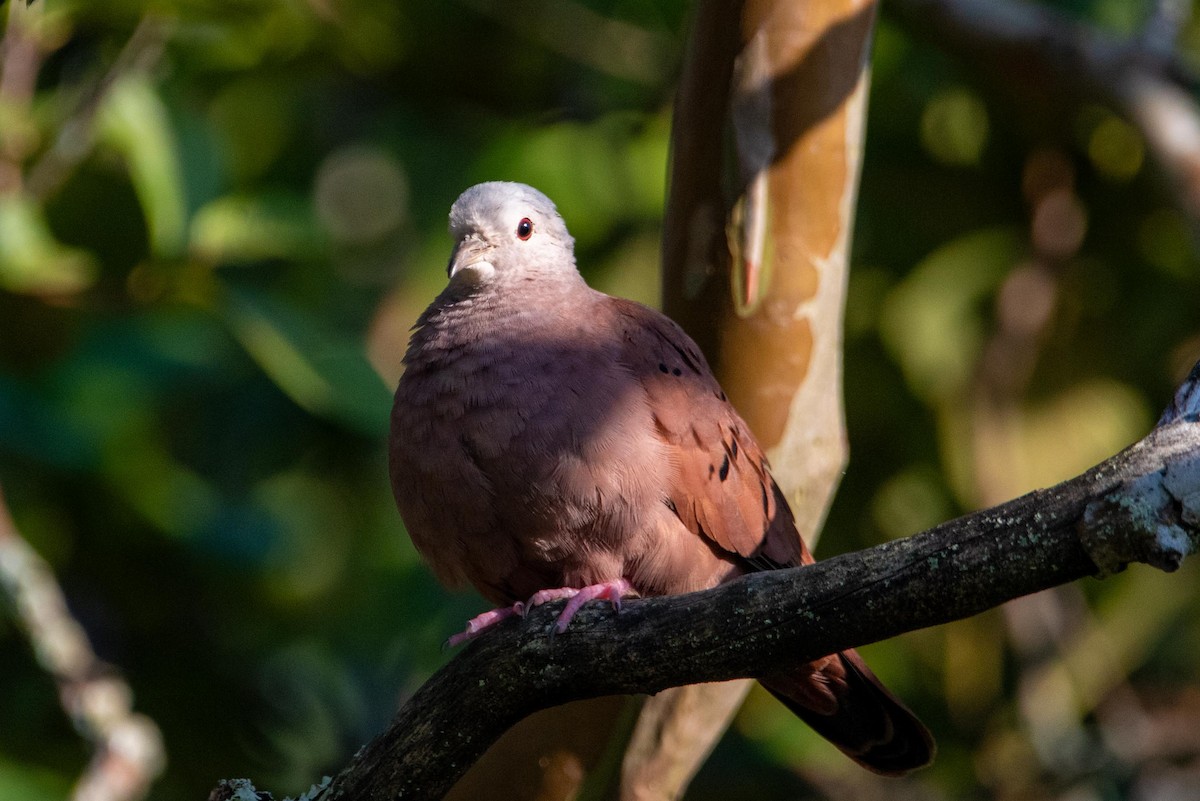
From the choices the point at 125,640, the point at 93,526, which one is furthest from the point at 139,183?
the point at 125,640

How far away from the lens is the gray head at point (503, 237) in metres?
3.37

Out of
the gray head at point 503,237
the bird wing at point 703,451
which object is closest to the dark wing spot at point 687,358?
the bird wing at point 703,451

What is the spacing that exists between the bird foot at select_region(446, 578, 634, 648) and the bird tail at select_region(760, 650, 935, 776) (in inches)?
19.2

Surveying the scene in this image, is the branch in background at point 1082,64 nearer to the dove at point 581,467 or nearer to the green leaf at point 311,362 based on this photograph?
the dove at point 581,467

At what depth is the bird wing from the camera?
3.09 m

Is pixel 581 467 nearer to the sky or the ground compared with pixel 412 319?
nearer to the sky

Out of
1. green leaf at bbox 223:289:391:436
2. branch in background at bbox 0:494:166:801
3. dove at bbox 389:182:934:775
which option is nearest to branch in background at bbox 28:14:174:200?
green leaf at bbox 223:289:391:436

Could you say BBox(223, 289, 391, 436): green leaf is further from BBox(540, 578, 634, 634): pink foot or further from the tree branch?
the tree branch

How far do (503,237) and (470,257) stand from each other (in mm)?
120

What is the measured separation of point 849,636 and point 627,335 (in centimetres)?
118

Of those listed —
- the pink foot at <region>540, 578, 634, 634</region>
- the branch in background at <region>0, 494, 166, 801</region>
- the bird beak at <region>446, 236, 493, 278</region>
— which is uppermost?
the bird beak at <region>446, 236, 493, 278</region>

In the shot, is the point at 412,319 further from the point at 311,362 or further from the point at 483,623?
the point at 483,623

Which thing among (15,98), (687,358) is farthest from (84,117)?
(687,358)

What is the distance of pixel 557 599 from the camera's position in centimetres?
280
